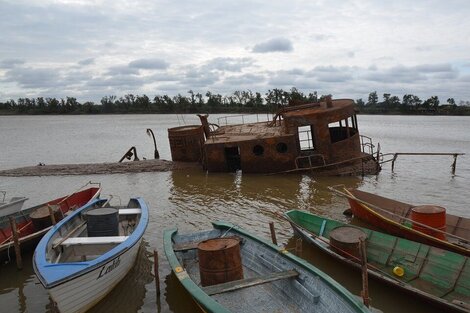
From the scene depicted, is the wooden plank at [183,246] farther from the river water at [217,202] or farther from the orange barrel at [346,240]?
the orange barrel at [346,240]

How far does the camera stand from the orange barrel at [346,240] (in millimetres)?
9688

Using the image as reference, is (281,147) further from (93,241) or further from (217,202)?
(93,241)

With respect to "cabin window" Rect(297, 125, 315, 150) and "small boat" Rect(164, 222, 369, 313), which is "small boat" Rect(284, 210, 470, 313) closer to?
"small boat" Rect(164, 222, 369, 313)

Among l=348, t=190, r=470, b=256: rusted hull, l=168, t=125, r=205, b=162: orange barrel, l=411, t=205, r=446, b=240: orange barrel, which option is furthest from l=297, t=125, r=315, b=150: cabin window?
l=411, t=205, r=446, b=240: orange barrel

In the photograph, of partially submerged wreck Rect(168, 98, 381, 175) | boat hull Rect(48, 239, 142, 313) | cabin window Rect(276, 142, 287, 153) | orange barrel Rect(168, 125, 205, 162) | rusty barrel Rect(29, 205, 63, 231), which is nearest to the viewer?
boat hull Rect(48, 239, 142, 313)

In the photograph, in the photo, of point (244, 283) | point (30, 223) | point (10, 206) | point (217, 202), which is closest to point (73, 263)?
point (244, 283)

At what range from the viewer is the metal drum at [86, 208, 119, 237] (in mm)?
9891

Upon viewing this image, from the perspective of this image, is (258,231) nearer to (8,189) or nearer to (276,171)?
(276,171)

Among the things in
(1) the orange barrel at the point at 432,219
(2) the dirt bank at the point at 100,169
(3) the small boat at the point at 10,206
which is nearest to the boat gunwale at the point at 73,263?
(3) the small boat at the point at 10,206

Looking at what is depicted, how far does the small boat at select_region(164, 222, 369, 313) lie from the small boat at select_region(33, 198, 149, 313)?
1.25m

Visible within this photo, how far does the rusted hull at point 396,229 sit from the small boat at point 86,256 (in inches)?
272

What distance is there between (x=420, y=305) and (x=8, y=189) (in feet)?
67.5

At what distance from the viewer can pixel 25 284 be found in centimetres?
959

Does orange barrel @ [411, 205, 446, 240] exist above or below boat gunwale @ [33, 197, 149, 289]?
below
